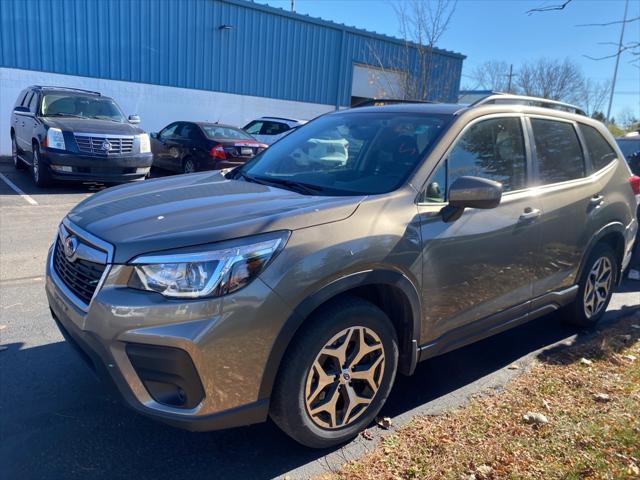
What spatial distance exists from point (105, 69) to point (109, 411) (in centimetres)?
1607

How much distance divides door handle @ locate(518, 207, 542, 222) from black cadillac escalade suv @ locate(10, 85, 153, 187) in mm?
8078

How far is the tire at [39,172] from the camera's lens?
9.61 meters

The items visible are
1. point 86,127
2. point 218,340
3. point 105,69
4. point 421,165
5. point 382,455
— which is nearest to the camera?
point 218,340

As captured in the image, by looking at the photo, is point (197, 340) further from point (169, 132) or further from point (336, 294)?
point (169, 132)

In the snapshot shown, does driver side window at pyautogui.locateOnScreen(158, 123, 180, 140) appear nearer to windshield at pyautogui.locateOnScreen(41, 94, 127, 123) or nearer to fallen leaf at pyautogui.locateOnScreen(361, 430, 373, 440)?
windshield at pyautogui.locateOnScreen(41, 94, 127, 123)

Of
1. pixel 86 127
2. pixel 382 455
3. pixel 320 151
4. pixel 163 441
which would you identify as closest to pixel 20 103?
pixel 86 127

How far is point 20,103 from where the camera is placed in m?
11.4

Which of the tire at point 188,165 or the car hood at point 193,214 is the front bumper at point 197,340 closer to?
the car hood at point 193,214

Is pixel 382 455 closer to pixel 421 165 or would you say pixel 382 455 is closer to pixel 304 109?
pixel 421 165

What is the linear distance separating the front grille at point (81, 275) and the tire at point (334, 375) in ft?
3.15

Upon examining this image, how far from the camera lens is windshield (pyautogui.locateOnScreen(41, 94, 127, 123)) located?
33.2ft

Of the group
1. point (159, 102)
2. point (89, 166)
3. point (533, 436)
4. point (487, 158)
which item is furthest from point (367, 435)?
point (159, 102)

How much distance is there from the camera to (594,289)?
4461mm

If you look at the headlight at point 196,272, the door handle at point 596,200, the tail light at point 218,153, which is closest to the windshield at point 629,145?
the door handle at point 596,200
